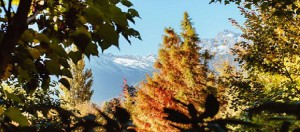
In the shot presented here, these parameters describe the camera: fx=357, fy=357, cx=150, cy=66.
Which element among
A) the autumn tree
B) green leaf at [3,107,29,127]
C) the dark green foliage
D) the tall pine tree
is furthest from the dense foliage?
the tall pine tree

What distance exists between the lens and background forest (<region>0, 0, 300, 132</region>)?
107 centimetres

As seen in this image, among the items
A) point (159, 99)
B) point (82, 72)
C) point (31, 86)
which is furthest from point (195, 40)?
point (82, 72)

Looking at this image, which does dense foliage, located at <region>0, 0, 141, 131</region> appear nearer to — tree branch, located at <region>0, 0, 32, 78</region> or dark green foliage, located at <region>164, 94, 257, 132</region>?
tree branch, located at <region>0, 0, 32, 78</region>

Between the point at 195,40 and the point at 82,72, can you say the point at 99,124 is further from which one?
the point at 82,72

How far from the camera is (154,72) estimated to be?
80.8ft

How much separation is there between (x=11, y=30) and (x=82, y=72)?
4786cm

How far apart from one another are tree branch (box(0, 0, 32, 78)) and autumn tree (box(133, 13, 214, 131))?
1975cm

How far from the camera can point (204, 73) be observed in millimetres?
22812

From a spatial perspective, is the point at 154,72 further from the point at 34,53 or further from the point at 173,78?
the point at 34,53

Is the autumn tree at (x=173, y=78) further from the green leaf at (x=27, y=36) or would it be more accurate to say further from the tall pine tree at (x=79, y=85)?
the tall pine tree at (x=79, y=85)

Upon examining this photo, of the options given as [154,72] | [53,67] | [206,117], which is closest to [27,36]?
[53,67]

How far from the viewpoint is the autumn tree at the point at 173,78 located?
72.0 ft

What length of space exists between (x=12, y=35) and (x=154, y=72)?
23215 mm

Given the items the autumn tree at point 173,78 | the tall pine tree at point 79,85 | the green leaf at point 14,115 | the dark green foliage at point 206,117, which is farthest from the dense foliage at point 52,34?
the tall pine tree at point 79,85
